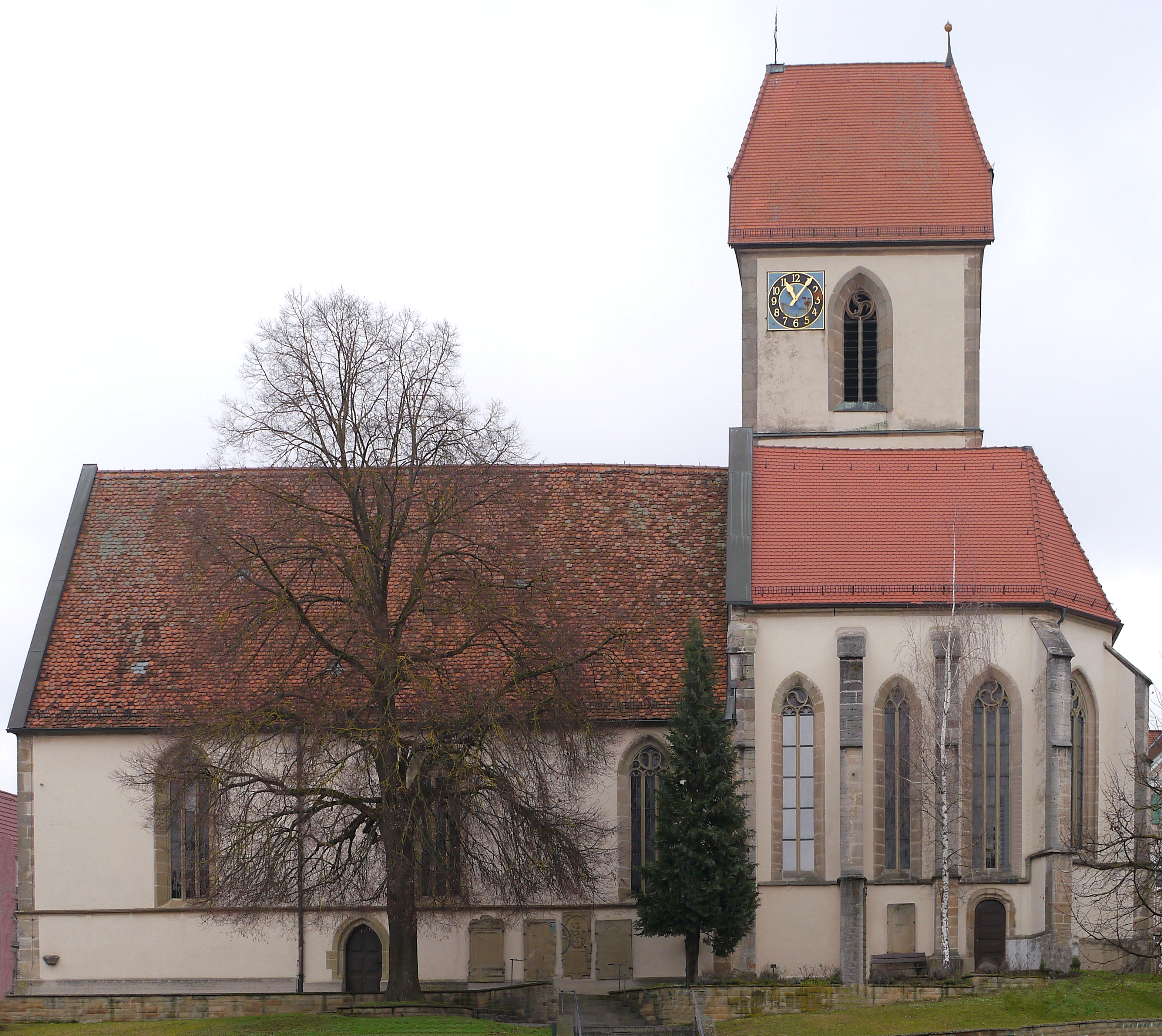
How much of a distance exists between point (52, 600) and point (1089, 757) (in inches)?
853

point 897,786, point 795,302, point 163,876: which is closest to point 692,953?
point 897,786

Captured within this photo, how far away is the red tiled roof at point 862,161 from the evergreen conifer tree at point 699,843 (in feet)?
44.1

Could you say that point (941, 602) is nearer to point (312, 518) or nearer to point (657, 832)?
point (657, 832)

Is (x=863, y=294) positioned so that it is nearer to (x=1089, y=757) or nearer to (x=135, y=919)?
(x=1089, y=757)

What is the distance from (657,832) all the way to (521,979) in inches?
188

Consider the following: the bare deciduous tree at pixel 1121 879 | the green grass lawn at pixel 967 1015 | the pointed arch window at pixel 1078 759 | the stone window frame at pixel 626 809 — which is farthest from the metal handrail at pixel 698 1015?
the pointed arch window at pixel 1078 759

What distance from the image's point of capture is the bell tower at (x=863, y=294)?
42656 mm

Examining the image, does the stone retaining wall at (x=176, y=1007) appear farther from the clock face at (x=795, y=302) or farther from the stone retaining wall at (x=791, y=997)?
the clock face at (x=795, y=302)

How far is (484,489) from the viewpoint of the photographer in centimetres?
3062

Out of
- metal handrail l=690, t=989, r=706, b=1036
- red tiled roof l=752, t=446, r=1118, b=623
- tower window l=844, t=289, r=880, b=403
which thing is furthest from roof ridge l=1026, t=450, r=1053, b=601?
metal handrail l=690, t=989, r=706, b=1036

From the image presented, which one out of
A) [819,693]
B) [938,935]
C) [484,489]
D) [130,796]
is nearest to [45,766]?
[130,796]

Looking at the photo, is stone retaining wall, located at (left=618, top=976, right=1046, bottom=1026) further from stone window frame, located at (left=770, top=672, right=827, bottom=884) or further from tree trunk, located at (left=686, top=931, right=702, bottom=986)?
stone window frame, located at (left=770, top=672, right=827, bottom=884)

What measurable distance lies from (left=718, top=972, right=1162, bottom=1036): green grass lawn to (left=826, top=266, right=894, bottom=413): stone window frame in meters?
15.4

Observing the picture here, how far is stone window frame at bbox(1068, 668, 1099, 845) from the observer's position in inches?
1449
